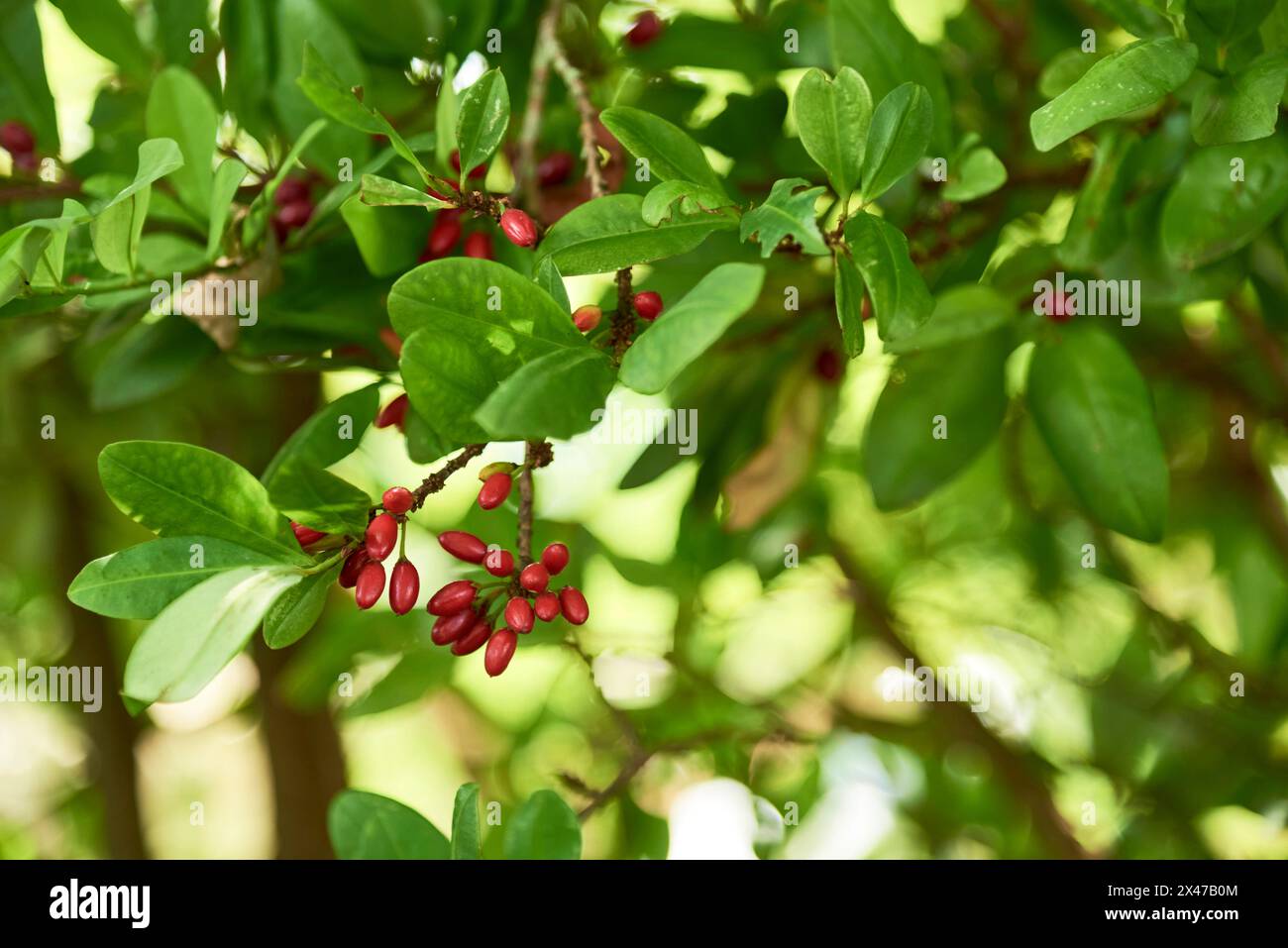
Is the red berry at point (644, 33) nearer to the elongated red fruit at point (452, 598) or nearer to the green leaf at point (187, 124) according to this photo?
the green leaf at point (187, 124)

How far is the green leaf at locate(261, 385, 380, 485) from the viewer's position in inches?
22.7

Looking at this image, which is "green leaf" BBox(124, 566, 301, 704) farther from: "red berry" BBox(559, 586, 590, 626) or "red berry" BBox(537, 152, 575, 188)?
"red berry" BBox(537, 152, 575, 188)

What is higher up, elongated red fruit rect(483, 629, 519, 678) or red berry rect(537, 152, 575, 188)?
red berry rect(537, 152, 575, 188)

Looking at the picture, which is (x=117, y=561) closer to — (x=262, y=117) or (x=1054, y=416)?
(x=262, y=117)

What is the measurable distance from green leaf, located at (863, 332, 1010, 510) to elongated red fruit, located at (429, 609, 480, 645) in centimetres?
36

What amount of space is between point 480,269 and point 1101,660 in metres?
1.22

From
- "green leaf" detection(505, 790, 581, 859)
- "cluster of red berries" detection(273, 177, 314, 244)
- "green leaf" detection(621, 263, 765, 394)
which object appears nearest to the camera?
"green leaf" detection(621, 263, 765, 394)

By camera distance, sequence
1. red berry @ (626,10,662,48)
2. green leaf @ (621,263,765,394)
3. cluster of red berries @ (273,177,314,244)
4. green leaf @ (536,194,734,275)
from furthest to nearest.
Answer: red berry @ (626,10,662,48) < cluster of red berries @ (273,177,314,244) < green leaf @ (536,194,734,275) < green leaf @ (621,263,765,394)

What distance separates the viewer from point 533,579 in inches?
19.3

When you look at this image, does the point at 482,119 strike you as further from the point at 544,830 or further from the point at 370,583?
the point at 544,830

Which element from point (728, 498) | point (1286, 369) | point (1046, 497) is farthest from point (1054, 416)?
point (1046, 497)

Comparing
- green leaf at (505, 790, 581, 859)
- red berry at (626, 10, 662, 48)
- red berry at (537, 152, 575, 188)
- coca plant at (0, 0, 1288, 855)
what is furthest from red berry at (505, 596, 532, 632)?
red berry at (626, 10, 662, 48)

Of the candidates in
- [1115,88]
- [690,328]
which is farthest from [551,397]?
[1115,88]

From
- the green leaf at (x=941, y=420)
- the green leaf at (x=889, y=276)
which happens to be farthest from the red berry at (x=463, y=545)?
the green leaf at (x=941, y=420)
